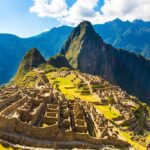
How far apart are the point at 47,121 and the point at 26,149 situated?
11.4 meters

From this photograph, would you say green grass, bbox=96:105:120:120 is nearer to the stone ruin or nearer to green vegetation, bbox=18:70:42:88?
the stone ruin

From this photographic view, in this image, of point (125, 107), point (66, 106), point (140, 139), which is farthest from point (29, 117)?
point (125, 107)

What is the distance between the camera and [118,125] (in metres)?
70.3

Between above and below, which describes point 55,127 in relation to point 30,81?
below

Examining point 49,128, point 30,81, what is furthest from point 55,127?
point 30,81

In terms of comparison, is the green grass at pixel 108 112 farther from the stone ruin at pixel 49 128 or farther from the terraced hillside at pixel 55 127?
the stone ruin at pixel 49 128

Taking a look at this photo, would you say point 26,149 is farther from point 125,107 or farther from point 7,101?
point 125,107

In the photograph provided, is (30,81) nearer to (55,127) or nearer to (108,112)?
(108,112)

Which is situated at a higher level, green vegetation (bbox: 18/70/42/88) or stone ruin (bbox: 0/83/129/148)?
green vegetation (bbox: 18/70/42/88)

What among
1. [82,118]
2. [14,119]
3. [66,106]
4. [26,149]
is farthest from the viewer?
[66,106]

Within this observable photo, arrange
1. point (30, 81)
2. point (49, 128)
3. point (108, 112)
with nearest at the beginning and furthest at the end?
1. point (49, 128)
2. point (108, 112)
3. point (30, 81)

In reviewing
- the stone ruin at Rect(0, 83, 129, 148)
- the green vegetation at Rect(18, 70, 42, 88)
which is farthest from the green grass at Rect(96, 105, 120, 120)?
the green vegetation at Rect(18, 70, 42, 88)

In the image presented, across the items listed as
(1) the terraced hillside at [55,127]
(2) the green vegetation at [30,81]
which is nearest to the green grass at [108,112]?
(1) the terraced hillside at [55,127]

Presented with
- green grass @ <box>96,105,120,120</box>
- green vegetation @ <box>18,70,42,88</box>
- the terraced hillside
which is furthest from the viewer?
green vegetation @ <box>18,70,42,88</box>
